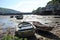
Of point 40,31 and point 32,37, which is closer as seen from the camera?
point 32,37

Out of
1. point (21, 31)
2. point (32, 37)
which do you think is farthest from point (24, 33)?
point (32, 37)

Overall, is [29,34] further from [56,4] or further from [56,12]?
[56,4]

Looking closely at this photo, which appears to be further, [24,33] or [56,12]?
[56,12]

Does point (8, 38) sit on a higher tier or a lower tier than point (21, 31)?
higher

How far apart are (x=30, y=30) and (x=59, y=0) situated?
113 metres

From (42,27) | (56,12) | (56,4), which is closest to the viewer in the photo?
(42,27)

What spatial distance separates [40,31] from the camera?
27.2 meters

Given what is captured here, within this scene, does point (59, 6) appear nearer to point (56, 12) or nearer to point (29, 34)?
point (56, 12)

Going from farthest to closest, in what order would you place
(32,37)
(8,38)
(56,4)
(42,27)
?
(56,4) < (42,27) < (32,37) < (8,38)

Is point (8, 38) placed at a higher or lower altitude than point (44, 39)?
higher

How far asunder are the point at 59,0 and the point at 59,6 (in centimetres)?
797

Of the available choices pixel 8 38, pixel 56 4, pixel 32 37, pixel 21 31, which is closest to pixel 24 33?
pixel 21 31

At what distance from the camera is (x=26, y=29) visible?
2119 cm

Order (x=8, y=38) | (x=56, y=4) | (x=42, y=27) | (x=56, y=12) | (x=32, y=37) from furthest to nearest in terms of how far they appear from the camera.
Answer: (x=56, y=4) < (x=56, y=12) < (x=42, y=27) < (x=32, y=37) < (x=8, y=38)
